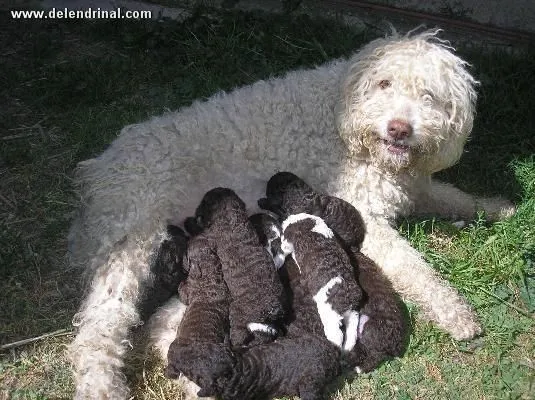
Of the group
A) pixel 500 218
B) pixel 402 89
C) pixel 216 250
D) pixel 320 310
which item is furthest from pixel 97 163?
pixel 500 218

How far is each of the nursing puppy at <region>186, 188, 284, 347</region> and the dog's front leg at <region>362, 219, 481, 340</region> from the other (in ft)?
2.71

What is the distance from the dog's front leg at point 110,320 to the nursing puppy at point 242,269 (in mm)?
401

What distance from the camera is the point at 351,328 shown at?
3514 millimetres

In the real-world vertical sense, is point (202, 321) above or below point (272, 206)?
below

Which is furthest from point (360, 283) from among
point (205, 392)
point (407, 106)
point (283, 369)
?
point (205, 392)

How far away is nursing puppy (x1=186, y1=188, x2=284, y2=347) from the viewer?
343cm

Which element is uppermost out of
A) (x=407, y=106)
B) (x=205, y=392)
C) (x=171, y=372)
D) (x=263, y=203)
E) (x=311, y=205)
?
(x=407, y=106)

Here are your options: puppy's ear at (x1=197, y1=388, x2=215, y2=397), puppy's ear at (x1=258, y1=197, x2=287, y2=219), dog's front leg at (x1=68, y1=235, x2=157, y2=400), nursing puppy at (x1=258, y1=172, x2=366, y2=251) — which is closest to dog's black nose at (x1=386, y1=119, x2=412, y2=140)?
nursing puppy at (x1=258, y1=172, x2=366, y2=251)

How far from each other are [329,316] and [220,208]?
0.90m

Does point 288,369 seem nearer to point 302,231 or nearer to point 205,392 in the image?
point 205,392

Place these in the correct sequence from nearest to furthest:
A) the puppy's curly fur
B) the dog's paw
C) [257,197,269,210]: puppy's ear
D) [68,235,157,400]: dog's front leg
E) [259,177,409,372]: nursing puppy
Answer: the puppy's curly fur < [68,235,157,400]: dog's front leg < [259,177,409,372]: nursing puppy < [257,197,269,210]: puppy's ear < the dog's paw

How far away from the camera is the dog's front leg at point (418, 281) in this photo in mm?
3807

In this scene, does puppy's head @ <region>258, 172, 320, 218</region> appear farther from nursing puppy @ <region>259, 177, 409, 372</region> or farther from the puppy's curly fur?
the puppy's curly fur

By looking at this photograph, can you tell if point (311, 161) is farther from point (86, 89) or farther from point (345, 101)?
point (86, 89)
